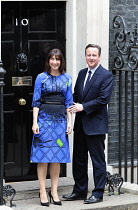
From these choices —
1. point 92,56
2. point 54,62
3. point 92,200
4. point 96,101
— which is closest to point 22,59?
point 54,62

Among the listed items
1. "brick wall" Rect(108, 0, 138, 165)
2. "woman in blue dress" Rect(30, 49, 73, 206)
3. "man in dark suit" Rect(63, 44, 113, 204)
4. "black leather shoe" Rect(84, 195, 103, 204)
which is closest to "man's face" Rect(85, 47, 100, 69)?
"man in dark suit" Rect(63, 44, 113, 204)

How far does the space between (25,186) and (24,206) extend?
0.73 m

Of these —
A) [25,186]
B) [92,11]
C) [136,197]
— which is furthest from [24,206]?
[92,11]

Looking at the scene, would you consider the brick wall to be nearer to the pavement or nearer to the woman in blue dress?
the pavement

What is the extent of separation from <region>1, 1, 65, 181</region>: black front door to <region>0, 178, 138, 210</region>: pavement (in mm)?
360

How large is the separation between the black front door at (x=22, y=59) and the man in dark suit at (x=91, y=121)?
2.57 ft

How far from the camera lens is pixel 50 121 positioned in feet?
22.5

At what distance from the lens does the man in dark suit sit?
698 cm

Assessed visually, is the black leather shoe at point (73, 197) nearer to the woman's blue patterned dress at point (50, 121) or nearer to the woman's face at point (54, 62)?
the woman's blue patterned dress at point (50, 121)

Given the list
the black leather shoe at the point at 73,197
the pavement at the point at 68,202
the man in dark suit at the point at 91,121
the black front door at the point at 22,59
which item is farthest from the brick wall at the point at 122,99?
the black leather shoe at the point at 73,197

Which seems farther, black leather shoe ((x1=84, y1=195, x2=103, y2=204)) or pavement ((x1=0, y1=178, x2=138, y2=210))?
black leather shoe ((x1=84, y1=195, x2=103, y2=204))

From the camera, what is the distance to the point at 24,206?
273 inches

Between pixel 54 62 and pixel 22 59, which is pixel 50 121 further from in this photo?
pixel 22 59

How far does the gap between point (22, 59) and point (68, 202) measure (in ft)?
5.92
